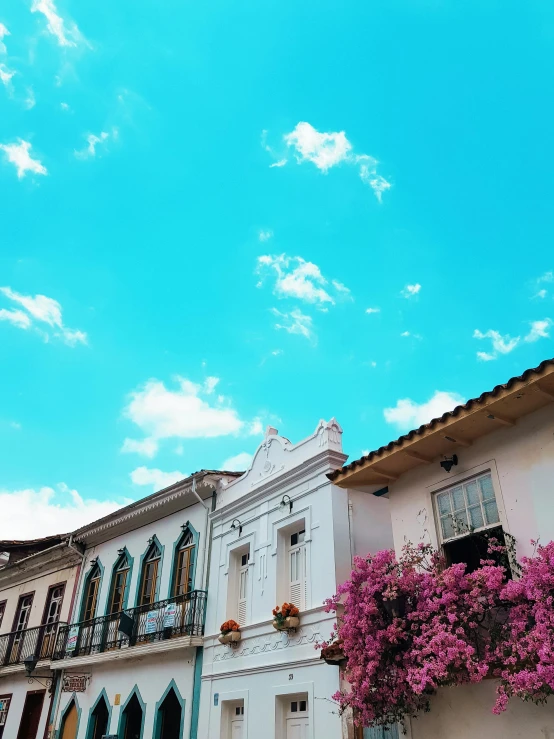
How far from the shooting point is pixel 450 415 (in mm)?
8812

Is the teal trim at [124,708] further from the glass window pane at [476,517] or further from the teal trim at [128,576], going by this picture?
the glass window pane at [476,517]

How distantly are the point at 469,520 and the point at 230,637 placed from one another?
248 inches

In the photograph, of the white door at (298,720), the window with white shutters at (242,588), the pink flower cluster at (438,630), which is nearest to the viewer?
the pink flower cluster at (438,630)

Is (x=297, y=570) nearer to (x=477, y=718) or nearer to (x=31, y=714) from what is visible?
(x=477, y=718)

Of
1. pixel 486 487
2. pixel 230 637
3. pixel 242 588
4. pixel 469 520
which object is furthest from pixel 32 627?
pixel 486 487

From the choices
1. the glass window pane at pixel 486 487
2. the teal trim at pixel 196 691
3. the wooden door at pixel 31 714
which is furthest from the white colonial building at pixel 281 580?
the wooden door at pixel 31 714

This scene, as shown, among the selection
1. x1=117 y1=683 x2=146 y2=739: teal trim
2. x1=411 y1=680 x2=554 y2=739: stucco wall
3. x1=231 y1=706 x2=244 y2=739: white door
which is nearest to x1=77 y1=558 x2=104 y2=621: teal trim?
x1=117 y1=683 x2=146 y2=739: teal trim

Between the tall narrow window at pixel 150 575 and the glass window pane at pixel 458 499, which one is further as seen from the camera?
the tall narrow window at pixel 150 575

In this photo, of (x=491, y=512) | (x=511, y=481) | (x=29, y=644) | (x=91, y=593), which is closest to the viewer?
(x=511, y=481)

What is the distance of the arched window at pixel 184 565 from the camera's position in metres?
15.5

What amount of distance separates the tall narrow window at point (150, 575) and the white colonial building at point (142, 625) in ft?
0.09

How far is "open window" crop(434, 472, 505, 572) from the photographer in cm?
878

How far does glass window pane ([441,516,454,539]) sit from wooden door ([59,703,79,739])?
13.1 meters

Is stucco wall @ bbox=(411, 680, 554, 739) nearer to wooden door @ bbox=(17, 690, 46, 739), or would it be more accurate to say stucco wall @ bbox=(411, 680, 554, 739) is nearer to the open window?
the open window
